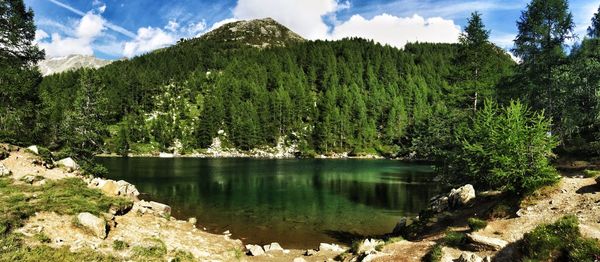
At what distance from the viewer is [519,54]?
43.5 meters

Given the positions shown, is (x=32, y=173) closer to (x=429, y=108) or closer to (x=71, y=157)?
(x=71, y=157)

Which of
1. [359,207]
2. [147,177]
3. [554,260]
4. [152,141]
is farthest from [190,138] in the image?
[554,260]

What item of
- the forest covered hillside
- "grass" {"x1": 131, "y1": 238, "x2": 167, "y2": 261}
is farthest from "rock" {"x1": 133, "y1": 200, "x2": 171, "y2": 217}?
the forest covered hillside

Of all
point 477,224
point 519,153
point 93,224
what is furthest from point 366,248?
point 93,224

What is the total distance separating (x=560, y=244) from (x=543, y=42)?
35547 mm

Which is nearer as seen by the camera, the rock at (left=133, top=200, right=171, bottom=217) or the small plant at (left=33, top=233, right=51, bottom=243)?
the small plant at (left=33, top=233, right=51, bottom=243)

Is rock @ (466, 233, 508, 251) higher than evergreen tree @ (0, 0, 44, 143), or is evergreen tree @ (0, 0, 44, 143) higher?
evergreen tree @ (0, 0, 44, 143)

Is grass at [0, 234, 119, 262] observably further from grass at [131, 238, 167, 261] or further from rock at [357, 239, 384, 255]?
rock at [357, 239, 384, 255]

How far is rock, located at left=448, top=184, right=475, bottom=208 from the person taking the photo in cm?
2953

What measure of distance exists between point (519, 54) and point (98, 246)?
47.0 meters

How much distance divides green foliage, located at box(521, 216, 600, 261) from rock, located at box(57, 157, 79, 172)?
127 ft

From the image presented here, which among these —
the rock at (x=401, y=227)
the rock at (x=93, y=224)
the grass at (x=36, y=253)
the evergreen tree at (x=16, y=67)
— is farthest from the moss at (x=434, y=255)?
the evergreen tree at (x=16, y=67)

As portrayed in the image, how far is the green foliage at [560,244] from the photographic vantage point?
12.7 meters

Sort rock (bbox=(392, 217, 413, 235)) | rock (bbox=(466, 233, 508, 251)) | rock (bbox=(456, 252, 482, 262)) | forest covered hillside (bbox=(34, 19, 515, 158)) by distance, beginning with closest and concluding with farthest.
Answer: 1. rock (bbox=(456, 252, 482, 262))
2. rock (bbox=(466, 233, 508, 251))
3. rock (bbox=(392, 217, 413, 235))
4. forest covered hillside (bbox=(34, 19, 515, 158))
